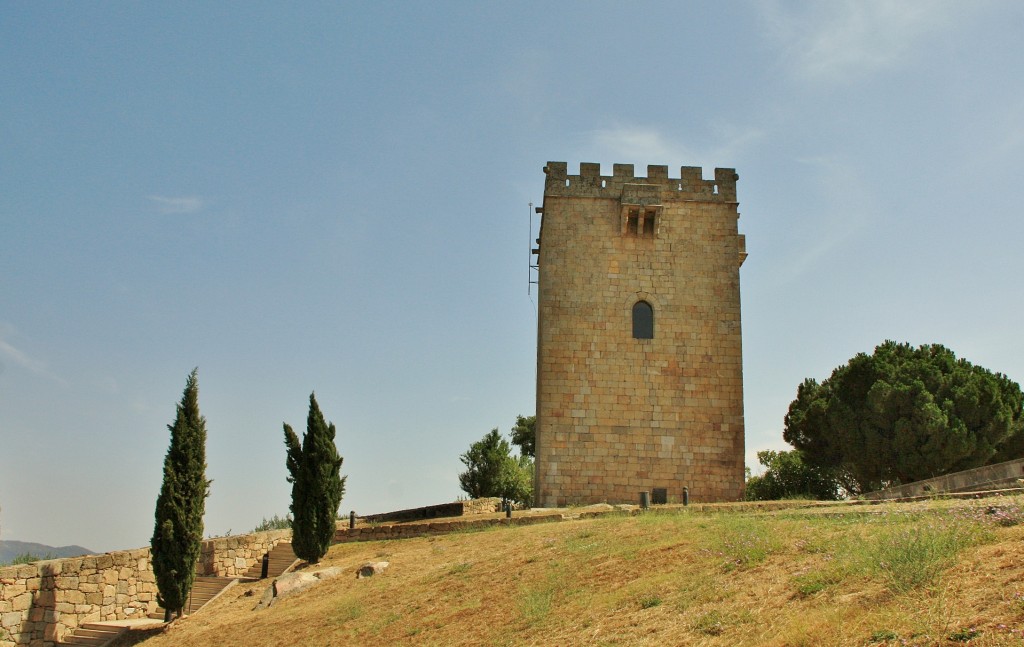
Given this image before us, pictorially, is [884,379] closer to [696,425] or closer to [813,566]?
[696,425]

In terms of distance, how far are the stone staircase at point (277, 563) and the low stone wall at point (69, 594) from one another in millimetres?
2457

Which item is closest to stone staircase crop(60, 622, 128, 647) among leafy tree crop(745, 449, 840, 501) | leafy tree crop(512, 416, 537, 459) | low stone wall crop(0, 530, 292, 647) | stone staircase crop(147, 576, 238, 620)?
low stone wall crop(0, 530, 292, 647)

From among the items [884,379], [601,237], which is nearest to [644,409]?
[601,237]

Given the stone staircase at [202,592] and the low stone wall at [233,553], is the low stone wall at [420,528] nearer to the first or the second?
the low stone wall at [233,553]

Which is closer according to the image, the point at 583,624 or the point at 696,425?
the point at 583,624

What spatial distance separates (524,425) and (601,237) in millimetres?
22741

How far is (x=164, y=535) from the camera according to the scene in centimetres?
1574

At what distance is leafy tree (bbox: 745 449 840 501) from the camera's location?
95.5 ft

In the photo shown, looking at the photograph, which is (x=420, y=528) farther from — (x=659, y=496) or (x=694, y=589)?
(x=694, y=589)

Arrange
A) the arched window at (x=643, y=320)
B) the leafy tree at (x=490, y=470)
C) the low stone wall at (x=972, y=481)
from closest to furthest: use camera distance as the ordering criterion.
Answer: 1. the low stone wall at (x=972, y=481)
2. the arched window at (x=643, y=320)
3. the leafy tree at (x=490, y=470)

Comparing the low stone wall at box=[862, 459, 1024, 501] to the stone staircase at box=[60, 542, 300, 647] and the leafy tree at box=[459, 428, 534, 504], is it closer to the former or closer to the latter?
the stone staircase at box=[60, 542, 300, 647]

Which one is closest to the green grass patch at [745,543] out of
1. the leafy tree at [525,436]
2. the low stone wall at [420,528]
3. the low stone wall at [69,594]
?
the low stone wall at [420,528]

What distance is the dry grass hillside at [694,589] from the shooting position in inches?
260

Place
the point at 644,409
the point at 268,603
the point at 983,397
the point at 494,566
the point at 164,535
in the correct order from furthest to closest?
the point at 983,397 < the point at 644,409 < the point at 164,535 < the point at 268,603 < the point at 494,566
